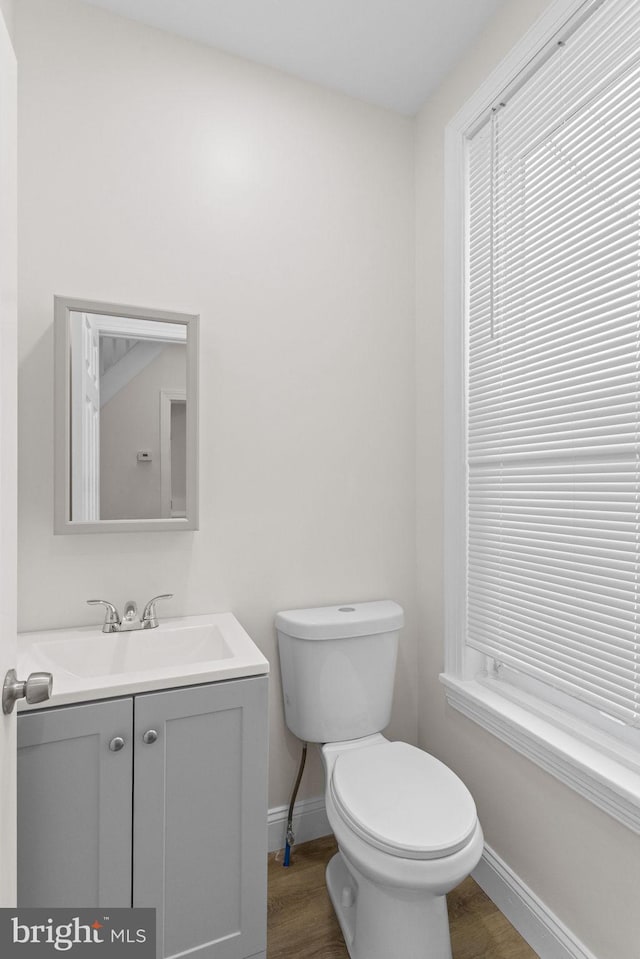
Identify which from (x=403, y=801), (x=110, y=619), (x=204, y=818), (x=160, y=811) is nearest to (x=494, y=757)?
(x=403, y=801)

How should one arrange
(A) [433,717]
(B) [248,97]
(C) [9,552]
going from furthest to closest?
(A) [433,717]
(B) [248,97]
(C) [9,552]

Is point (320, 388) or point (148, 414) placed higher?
point (320, 388)

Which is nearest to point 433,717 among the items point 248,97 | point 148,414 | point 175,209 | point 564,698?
point 564,698

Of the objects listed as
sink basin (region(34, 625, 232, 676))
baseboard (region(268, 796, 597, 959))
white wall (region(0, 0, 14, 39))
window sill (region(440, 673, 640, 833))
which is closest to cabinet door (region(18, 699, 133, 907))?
sink basin (region(34, 625, 232, 676))

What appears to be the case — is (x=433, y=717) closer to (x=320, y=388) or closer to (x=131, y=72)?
(x=320, y=388)

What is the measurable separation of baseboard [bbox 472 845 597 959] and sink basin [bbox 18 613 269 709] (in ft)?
3.19

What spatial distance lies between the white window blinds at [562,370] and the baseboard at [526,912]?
583 mm

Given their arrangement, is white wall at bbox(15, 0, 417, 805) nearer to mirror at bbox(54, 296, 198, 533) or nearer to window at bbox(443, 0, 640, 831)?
mirror at bbox(54, 296, 198, 533)

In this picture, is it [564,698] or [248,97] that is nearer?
[564,698]

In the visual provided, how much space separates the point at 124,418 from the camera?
155cm

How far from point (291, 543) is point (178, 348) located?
733mm

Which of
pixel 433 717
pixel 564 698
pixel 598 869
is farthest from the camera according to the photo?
pixel 433 717

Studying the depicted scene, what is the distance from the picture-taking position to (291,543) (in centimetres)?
181

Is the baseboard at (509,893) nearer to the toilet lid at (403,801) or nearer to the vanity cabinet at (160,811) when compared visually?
the toilet lid at (403,801)
